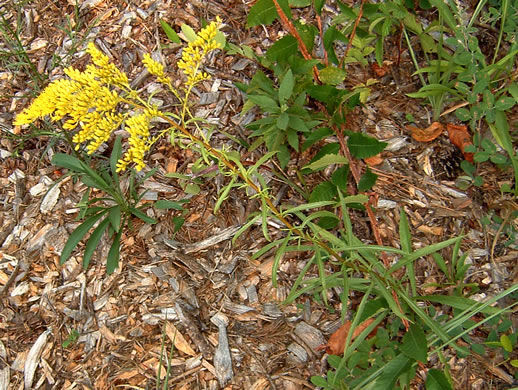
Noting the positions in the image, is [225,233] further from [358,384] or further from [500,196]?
[500,196]

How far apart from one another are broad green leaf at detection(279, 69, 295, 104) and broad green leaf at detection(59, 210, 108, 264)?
103 cm

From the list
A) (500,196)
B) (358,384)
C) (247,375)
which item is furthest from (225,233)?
(500,196)

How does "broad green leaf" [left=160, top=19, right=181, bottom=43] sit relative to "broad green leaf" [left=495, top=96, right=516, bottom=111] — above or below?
above

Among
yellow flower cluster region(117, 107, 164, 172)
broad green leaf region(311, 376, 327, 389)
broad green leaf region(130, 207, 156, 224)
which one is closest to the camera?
yellow flower cluster region(117, 107, 164, 172)

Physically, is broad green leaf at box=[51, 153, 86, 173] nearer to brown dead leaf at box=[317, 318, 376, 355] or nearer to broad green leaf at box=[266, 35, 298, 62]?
broad green leaf at box=[266, 35, 298, 62]

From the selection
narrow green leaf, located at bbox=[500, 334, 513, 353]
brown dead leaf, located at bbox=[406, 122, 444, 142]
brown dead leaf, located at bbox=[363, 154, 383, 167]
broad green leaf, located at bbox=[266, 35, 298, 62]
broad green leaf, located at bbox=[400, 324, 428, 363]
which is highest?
broad green leaf, located at bbox=[266, 35, 298, 62]

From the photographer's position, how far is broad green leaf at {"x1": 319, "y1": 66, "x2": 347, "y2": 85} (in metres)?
2.42

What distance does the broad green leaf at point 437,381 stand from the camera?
6.27 feet

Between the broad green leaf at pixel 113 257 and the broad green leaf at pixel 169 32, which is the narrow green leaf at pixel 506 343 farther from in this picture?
the broad green leaf at pixel 169 32

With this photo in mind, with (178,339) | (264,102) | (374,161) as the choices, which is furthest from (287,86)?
(178,339)

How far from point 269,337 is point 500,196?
4.31 ft

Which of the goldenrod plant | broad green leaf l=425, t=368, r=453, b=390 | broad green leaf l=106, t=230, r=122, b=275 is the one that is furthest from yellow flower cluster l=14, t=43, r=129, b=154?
broad green leaf l=425, t=368, r=453, b=390

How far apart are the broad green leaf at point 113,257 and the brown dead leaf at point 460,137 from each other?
1.75 metres

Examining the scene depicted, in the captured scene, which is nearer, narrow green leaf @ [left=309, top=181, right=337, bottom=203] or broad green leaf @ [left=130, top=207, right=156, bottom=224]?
narrow green leaf @ [left=309, top=181, right=337, bottom=203]
